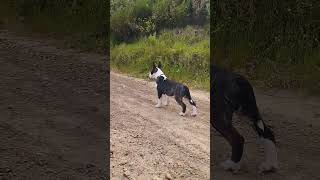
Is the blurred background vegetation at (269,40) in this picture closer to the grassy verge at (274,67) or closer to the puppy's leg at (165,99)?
the grassy verge at (274,67)

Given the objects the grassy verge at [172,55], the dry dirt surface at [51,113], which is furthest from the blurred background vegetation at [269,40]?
the dry dirt surface at [51,113]

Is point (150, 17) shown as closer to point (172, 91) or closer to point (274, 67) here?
point (274, 67)

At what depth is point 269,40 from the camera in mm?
10062

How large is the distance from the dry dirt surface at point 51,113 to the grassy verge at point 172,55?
58 centimetres

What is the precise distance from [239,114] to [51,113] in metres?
2.51

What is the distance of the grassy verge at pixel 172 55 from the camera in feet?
30.2

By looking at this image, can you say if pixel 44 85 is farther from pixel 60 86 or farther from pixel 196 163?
pixel 196 163

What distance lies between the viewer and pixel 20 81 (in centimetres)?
772

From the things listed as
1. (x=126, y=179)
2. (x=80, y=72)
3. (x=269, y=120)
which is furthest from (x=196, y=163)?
(x=80, y=72)

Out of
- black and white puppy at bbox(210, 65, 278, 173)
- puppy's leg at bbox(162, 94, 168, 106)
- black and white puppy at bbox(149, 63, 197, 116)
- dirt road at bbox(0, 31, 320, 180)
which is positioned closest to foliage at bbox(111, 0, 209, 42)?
dirt road at bbox(0, 31, 320, 180)

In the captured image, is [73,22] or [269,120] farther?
[73,22]

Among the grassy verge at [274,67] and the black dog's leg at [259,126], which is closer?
the black dog's leg at [259,126]

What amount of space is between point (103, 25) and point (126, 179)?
6.15 meters

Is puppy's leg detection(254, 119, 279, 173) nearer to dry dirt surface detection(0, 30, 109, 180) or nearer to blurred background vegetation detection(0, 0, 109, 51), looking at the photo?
dry dirt surface detection(0, 30, 109, 180)
